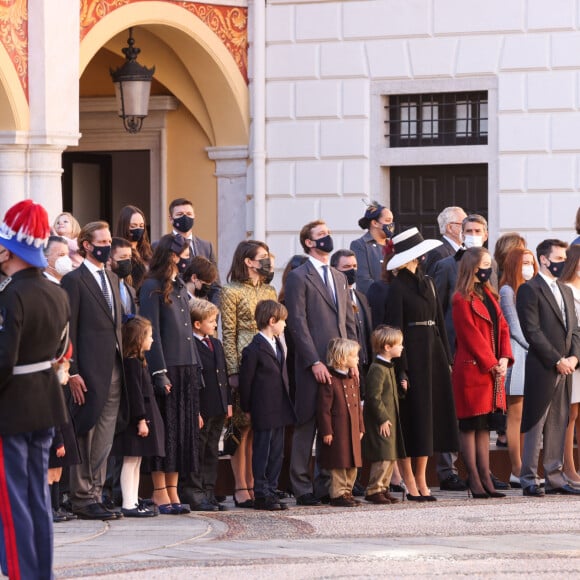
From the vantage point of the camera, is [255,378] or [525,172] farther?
[525,172]

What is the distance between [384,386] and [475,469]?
825mm

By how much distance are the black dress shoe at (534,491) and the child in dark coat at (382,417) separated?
0.93 meters

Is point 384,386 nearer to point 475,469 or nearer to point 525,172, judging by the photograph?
point 475,469

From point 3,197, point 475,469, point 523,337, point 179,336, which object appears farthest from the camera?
point 3,197

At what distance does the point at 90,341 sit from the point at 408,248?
250 cm

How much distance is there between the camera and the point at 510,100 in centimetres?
1773

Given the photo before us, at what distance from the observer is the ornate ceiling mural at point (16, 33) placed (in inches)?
621

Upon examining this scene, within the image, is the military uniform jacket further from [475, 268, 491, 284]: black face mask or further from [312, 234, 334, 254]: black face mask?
[475, 268, 491, 284]: black face mask

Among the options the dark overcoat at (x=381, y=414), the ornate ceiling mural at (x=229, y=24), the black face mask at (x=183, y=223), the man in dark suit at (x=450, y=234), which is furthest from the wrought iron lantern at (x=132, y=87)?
the dark overcoat at (x=381, y=414)

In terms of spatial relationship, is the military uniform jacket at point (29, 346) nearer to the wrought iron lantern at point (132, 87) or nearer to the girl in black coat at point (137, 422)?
the girl in black coat at point (137, 422)

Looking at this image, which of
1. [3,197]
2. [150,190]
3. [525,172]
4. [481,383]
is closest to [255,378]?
[481,383]

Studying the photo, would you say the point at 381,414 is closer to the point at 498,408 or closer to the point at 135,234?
the point at 498,408

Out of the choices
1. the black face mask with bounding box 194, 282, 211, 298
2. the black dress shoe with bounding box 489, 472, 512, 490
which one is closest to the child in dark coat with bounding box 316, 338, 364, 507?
the black face mask with bounding box 194, 282, 211, 298

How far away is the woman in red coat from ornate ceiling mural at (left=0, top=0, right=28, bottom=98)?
5.18 metres
